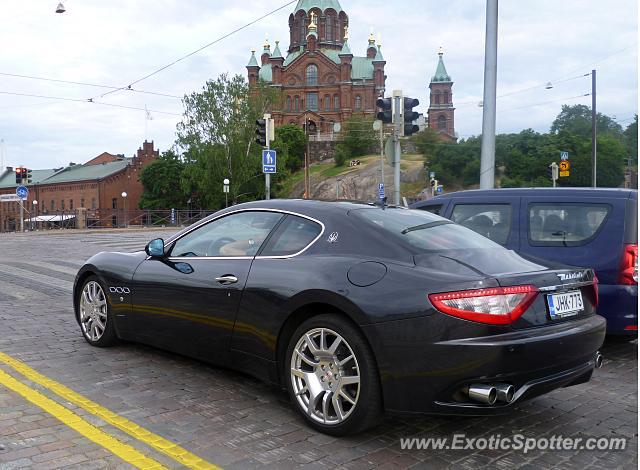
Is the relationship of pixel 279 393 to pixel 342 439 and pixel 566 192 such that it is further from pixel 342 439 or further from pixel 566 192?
pixel 566 192

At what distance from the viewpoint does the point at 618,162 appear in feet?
184

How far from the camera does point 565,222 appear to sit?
5.90m

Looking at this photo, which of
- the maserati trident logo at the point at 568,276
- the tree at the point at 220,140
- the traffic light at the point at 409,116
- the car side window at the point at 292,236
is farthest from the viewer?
the tree at the point at 220,140

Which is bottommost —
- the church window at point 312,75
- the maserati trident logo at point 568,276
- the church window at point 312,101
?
the maserati trident logo at point 568,276

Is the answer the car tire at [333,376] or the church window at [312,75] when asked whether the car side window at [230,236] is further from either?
the church window at [312,75]

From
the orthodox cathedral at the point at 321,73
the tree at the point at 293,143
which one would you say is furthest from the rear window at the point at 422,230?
the orthodox cathedral at the point at 321,73

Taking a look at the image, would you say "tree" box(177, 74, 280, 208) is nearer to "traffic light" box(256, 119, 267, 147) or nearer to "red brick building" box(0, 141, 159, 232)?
"red brick building" box(0, 141, 159, 232)

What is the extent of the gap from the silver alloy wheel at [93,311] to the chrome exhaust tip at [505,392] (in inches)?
150

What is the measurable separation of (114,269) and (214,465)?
2.74 metres

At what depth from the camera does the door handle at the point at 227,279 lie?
431 cm

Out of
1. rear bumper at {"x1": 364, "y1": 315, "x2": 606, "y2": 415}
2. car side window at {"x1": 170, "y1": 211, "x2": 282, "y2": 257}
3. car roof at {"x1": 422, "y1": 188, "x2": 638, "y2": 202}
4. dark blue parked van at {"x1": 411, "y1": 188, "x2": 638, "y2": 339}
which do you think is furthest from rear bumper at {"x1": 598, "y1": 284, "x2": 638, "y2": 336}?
car side window at {"x1": 170, "y1": 211, "x2": 282, "y2": 257}

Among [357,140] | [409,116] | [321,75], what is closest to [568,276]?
[409,116]

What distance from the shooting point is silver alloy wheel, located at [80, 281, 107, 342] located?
18.5ft

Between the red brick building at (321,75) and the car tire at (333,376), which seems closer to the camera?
the car tire at (333,376)
